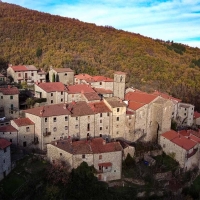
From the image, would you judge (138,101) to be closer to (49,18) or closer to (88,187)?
(88,187)

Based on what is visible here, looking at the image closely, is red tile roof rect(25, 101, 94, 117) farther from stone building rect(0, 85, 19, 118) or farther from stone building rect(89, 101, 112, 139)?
stone building rect(0, 85, 19, 118)

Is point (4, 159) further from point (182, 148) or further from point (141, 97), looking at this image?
point (182, 148)

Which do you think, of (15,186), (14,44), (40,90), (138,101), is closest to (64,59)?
(14,44)

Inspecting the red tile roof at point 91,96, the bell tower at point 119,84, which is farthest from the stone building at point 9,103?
the bell tower at point 119,84

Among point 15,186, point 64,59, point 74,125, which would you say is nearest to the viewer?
point 15,186

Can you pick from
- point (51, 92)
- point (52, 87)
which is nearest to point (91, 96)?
point (51, 92)

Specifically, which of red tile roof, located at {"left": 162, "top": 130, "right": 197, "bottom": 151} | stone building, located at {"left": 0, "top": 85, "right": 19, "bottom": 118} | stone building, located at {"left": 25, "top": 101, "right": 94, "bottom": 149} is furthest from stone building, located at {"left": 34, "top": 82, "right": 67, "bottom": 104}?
red tile roof, located at {"left": 162, "top": 130, "right": 197, "bottom": 151}
